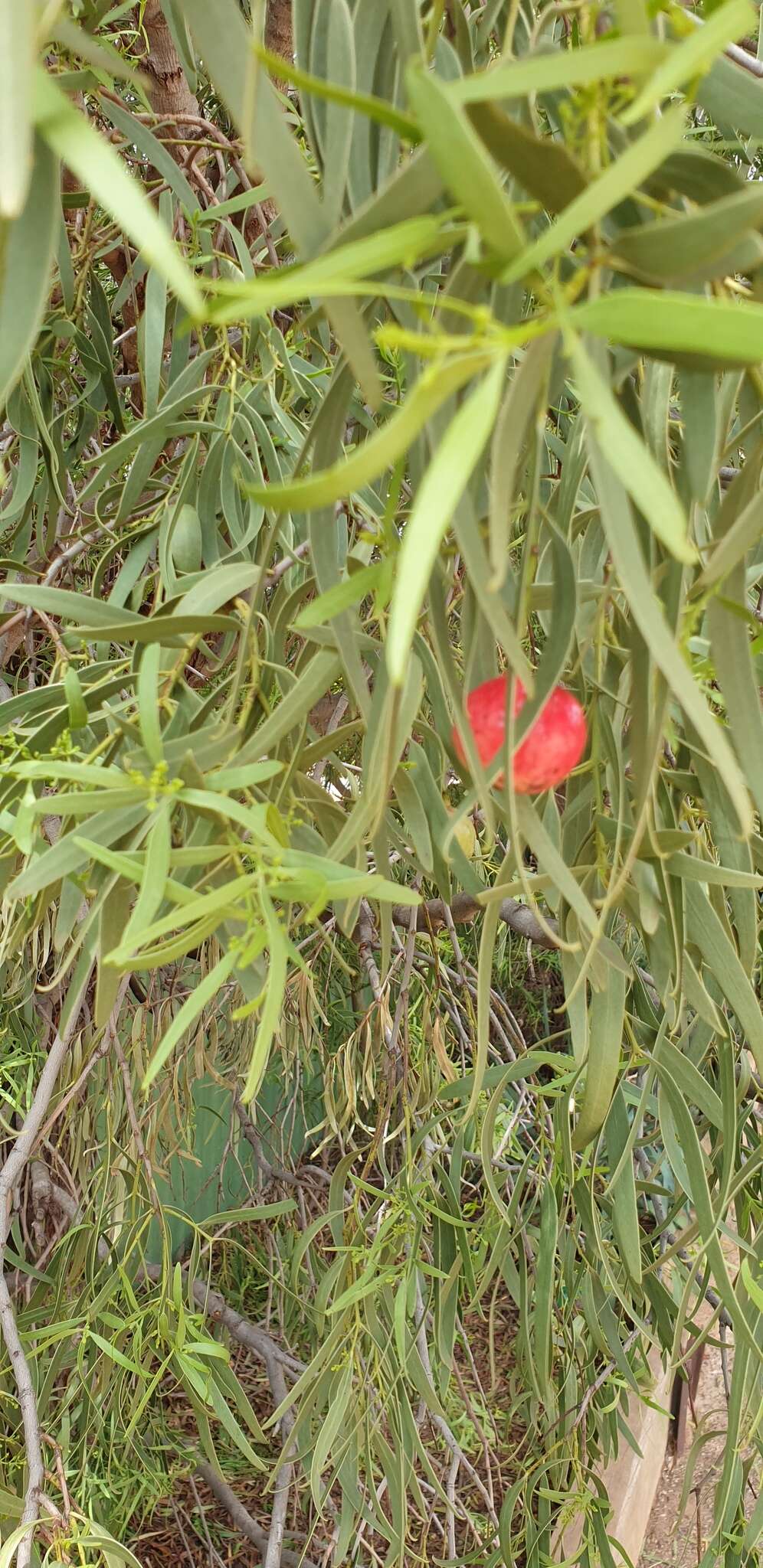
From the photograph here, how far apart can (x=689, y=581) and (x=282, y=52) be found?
86 cm

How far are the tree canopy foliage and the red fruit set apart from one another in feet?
0.04

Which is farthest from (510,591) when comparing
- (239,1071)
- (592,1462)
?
(592,1462)

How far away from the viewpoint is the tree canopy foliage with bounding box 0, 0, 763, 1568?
0.63 ft

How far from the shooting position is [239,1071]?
50.2 inches

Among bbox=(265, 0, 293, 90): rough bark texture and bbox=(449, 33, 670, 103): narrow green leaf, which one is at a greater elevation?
bbox=(265, 0, 293, 90): rough bark texture

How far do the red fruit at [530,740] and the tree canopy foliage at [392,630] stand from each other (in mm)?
13

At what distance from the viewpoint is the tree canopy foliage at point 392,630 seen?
0.19 meters

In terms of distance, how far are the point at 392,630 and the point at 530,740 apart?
0.64ft

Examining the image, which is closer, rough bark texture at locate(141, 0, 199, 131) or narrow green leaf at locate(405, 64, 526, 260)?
narrow green leaf at locate(405, 64, 526, 260)

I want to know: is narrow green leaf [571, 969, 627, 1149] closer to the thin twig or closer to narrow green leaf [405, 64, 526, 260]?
the thin twig

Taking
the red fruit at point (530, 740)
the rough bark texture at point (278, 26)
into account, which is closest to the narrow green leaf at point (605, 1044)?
the red fruit at point (530, 740)

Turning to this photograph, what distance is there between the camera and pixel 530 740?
1.10ft

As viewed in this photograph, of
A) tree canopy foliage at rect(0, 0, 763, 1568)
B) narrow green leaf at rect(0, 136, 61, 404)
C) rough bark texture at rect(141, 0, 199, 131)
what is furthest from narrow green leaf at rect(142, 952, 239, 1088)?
rough bark texture at rect(141, 0, 199, 131)

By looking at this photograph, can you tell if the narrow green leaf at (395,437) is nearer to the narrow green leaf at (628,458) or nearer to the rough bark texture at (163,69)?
the narrow green leaf at (628,458)
